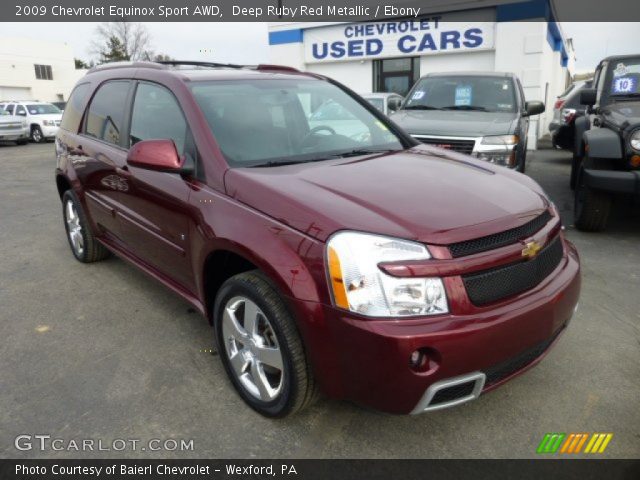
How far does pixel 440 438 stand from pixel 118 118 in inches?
119

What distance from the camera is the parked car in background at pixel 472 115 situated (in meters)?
5.89

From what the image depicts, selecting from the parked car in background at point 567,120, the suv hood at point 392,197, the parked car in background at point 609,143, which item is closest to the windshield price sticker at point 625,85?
the parked car in background at point 609,143

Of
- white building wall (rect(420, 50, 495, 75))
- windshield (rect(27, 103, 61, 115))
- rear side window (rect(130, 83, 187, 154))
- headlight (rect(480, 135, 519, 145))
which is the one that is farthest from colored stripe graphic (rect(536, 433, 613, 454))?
windshield (rect(27, 103, 61, 115))

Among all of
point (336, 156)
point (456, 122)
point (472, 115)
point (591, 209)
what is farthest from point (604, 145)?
point (336, 156)

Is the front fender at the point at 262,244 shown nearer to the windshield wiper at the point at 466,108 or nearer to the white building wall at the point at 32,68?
the windshield wiper at the point at 466,108

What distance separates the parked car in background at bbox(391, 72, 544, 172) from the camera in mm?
5887

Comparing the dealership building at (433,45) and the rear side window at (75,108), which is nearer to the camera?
the rear side window at (75,108)

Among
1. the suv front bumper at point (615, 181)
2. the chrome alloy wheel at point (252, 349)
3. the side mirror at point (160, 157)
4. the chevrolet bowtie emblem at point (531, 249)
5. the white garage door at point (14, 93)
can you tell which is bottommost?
the chrome alloy wheel at point (252, 349)

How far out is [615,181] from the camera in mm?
4906

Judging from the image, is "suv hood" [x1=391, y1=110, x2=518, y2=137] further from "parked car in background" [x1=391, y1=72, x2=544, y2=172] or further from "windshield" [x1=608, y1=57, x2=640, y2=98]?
"windshield" [x1=608, y1=57, x2=640, y2=98]

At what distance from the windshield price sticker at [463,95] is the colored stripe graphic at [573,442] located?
5.52 meters

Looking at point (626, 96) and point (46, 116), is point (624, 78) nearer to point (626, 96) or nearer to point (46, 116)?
point (626, 96)

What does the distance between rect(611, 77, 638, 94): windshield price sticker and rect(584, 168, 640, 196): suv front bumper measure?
1541 millimetres
